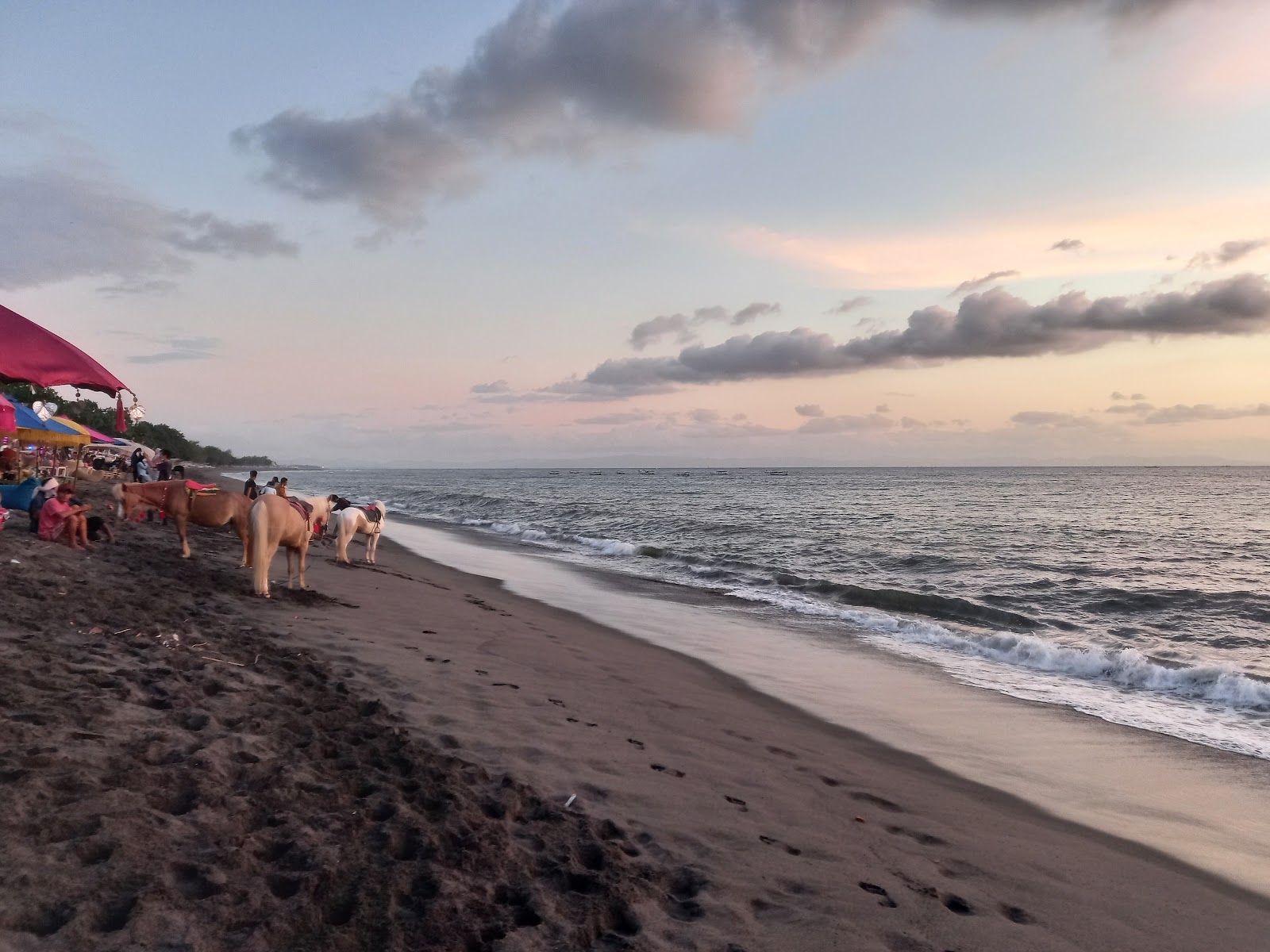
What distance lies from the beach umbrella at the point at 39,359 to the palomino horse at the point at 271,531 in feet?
8.65

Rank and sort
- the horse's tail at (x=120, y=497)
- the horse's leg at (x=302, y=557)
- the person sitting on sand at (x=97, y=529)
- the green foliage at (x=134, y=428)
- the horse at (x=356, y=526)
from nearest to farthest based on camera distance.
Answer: the horse's leg at (x=302, y=557) < the horse's tail at (x=120, y=497) < the person sitting on sand at (x=97, y=529) < the horse at (x=356, y=526) < the green foliage at (x=134, y=428)

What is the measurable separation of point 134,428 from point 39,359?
108 metres

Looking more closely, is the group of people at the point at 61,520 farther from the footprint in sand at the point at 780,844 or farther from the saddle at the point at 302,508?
the footprint in sand at the point at 780,844

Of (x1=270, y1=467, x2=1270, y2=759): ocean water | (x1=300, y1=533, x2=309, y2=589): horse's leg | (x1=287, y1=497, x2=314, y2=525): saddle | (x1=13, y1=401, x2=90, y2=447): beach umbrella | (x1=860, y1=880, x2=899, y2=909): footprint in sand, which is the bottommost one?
(x1=270, y1=467, x2=1270, y2=759): ocean water

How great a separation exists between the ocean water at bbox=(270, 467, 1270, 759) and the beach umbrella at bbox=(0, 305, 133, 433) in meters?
11.2

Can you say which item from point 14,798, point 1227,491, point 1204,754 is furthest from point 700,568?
point 1227,491

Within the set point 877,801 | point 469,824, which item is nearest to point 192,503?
point 469,824

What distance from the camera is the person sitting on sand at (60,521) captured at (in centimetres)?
1208

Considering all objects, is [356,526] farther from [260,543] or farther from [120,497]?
[260,543]

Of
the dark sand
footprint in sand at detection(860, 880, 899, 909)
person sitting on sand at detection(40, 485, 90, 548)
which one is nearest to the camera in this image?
the dark sand

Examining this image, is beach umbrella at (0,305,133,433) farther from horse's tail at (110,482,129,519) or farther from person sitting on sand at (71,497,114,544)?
person sitting on sand at (71,497,114,544)

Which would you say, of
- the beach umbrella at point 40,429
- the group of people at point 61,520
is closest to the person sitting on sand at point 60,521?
the group of people at point 61,520

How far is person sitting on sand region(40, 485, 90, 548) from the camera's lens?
1208 cm

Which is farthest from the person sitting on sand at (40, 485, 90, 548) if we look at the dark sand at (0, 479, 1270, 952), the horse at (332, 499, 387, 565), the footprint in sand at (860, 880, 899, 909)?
the footprint in sand at (860, 880, 899, 909)
